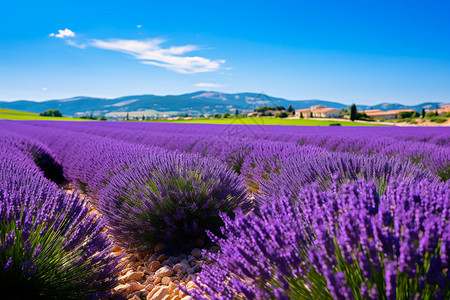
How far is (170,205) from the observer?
2336 millimetres

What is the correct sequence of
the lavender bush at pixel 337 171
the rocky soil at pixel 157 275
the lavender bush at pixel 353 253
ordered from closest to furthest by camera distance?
the lavender bush at pixel 353 253, the rocky soil at pixel 157 275, the lavender bush at pixel 337 171

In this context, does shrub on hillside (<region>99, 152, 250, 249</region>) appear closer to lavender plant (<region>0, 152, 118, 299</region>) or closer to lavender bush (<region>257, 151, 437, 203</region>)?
lavender bush (<region>257, 151, 437, 203</region>)

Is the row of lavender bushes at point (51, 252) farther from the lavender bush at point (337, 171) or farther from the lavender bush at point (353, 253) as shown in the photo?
the lavender bush at point (337, 171)

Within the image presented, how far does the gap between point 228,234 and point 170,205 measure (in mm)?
1118

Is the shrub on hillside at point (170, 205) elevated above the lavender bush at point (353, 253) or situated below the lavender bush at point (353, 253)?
below

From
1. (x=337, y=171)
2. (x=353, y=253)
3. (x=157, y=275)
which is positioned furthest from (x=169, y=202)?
(x=353, y=253)

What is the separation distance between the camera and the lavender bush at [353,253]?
80cm

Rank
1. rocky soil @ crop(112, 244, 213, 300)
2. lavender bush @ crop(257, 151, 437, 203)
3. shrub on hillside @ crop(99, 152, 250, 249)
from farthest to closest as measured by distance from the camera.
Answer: shrub on hillside @ crop(99, 152, 250, 249)
lavender bush @ crop(257, 151, 437, 203)
rocky soil @ crop(112, 244, 213, 300)

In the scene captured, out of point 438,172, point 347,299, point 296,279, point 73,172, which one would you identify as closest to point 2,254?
point 296,279

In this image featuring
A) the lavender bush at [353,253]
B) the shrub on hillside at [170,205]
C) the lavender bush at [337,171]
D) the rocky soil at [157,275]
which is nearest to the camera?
the lavender bush at [353,253]

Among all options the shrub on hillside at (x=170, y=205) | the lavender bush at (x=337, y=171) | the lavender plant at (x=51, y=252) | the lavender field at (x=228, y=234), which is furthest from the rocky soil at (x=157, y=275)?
the lavender bush at (x=337, y=171)

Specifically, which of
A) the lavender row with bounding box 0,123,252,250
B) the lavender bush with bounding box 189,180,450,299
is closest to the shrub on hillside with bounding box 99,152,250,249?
the lavender row with bounding box 0,123,252,250

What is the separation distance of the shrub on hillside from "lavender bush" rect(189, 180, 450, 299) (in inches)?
45.0

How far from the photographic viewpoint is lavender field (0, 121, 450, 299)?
2.82 ft
